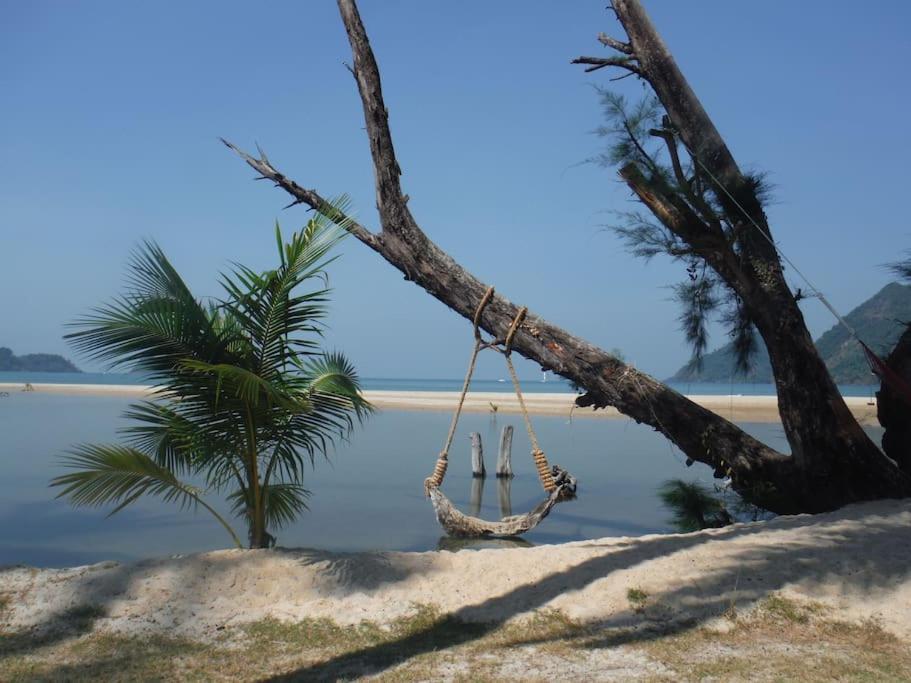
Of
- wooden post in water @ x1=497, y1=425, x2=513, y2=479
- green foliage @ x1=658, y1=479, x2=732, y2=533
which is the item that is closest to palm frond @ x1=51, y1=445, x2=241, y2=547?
green foliage @ x1=658, y1=479, x2=732, y2=533

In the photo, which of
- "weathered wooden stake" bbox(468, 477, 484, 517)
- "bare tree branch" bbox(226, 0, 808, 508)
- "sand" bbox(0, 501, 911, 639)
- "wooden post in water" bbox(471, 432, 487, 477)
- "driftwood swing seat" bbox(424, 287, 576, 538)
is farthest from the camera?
"wooden post in water" bbox(471, 432, 487, 477)

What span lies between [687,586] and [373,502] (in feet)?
29.1

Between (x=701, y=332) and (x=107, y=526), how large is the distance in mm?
8957

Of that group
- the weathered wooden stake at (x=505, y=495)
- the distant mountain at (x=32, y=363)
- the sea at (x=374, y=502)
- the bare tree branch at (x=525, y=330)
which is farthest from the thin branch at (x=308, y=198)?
the distant mountain at (x=32, y=363)

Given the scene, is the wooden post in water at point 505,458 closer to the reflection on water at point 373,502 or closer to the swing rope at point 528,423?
the reflection on water at point 373,502

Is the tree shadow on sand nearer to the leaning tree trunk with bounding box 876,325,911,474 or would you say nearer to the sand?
the sand

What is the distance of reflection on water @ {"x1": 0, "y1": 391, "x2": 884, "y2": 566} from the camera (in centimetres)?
1060

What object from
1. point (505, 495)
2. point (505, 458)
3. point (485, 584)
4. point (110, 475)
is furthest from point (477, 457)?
point (485, 584)

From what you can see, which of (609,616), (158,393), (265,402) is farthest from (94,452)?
(609,616)

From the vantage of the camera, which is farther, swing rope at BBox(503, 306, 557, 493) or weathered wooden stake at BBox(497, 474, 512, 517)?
weathered wooden stake at BBox(497, 474, 512, 517)

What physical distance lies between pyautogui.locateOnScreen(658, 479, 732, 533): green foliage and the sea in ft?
4.55

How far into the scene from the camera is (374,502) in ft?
44.4

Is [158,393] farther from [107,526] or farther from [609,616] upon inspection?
[107,526]

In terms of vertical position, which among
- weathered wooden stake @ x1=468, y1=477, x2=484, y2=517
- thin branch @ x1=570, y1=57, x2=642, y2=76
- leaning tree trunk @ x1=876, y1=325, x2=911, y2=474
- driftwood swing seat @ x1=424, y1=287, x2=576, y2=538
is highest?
thin branch @ x1=570, y1=57, x2=642, y2=76
